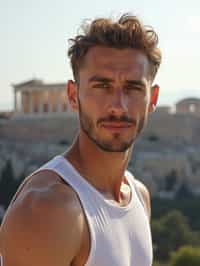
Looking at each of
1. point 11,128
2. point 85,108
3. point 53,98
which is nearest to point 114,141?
point 85,108

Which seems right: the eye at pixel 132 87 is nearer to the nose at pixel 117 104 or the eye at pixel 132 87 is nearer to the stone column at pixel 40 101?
the nose at pixel 117 104

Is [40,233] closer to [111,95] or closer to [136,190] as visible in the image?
[111,95]

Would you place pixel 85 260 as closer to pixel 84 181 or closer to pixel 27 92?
pixel 84 181

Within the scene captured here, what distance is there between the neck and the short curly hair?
0.42ft

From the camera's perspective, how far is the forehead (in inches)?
51.4

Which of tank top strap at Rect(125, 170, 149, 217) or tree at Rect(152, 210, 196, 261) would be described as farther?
tree at Rect(152, 210, 196, 261)

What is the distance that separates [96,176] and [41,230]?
0.27 metres

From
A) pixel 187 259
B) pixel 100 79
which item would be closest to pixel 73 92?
pixel 100 79

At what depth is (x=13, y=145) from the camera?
2677 centimetres

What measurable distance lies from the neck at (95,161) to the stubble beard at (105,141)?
0.08 feet

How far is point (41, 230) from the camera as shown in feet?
3.70

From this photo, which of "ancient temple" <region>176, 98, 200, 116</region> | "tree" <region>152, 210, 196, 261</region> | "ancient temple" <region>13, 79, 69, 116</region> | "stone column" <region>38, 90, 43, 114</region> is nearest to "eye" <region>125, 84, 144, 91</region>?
"tree" <region>152, 210, 196, 261</region>

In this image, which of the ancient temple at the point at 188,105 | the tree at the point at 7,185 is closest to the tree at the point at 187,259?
the tree at the point at 7,185

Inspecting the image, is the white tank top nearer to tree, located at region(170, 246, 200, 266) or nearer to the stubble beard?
the stubble beard
